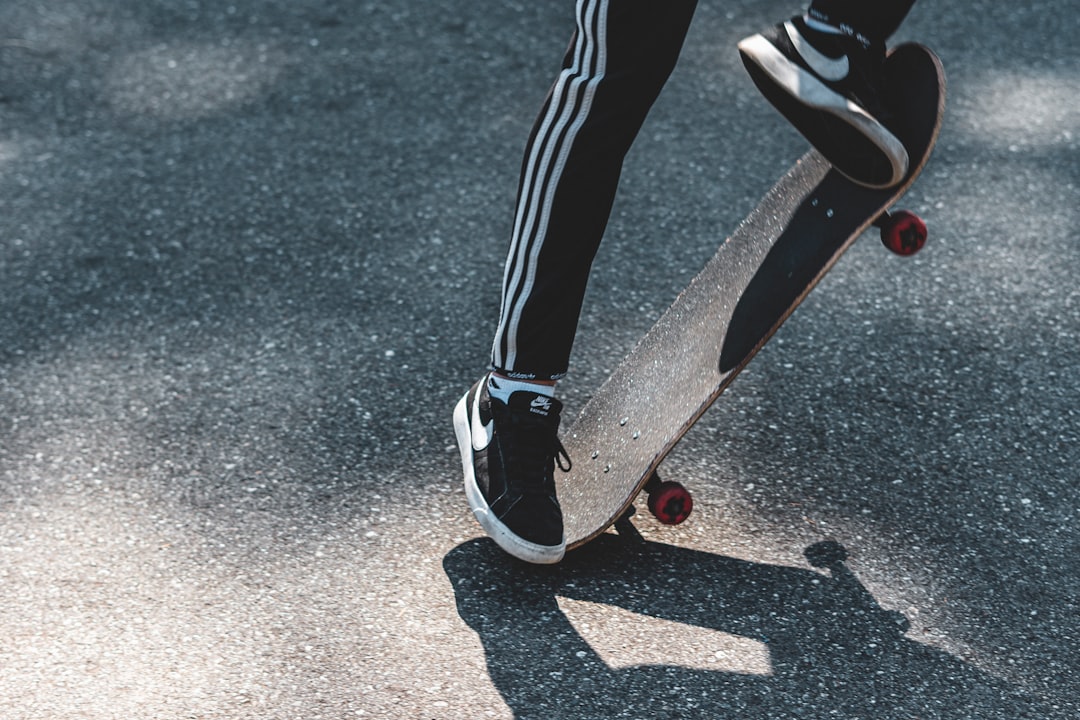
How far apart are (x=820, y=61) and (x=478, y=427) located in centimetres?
75

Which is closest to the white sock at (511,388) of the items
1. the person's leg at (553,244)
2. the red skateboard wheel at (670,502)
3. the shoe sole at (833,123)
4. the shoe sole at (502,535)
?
the person's leg at (553,244)

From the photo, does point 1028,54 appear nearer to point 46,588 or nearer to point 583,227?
point 583,227

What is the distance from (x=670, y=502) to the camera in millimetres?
1907

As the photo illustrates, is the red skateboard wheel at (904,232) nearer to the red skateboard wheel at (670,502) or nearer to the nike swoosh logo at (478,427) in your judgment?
the red skateboard wheel at (670,502)

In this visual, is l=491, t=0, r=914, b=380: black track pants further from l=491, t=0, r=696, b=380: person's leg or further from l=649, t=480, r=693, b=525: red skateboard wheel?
l=649, t=480, r=693, b=525: red skateboard wheel

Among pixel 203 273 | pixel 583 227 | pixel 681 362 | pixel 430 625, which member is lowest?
pixel 203 273

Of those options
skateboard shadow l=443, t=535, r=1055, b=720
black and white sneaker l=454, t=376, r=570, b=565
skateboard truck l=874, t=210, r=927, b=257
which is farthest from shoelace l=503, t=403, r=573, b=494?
skateboard truck l=874, t=210, r=927, b=257

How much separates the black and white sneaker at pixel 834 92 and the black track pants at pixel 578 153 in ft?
0.17

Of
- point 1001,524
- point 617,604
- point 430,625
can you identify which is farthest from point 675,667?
point 1001,524

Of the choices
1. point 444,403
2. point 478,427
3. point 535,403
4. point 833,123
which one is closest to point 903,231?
point 833,123

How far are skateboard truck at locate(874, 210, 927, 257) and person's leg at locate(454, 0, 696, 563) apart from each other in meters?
0.41

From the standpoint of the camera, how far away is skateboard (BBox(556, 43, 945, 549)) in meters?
1.87

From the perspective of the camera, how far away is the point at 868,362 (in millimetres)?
2428

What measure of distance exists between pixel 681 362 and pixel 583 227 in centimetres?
33
